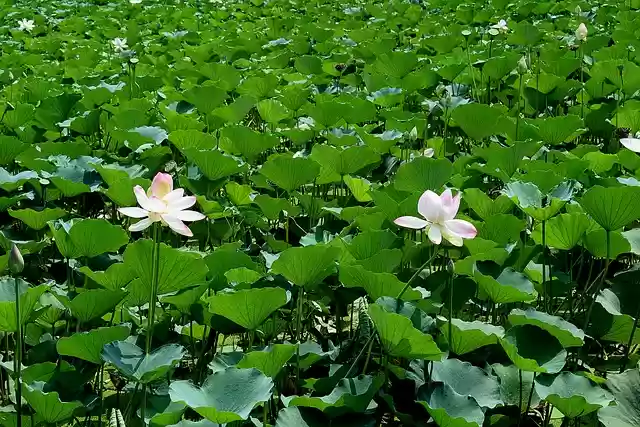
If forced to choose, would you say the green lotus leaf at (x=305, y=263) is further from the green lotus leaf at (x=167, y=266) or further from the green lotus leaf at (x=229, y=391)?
the green lotus leaf at (x=229, y=391)

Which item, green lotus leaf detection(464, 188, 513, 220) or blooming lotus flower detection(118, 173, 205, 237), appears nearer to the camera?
blooming lotus flower detection(118, 173, 205, 237)

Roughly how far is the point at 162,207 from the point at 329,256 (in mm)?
314

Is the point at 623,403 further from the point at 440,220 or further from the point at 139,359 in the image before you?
the point at 139,359

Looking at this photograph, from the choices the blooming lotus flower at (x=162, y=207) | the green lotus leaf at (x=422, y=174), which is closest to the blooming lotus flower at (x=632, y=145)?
the green lotus leaf at (x=422, y=174)

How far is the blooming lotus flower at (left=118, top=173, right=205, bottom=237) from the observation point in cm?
140

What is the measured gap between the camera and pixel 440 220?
1.44 m

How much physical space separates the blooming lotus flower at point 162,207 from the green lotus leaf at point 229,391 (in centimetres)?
23

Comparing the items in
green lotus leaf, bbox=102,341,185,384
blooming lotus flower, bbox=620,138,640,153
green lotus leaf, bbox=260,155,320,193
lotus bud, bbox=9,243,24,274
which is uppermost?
blooming lotus flower, bbox=620,138,640,153

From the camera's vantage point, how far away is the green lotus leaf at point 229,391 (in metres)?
1.28

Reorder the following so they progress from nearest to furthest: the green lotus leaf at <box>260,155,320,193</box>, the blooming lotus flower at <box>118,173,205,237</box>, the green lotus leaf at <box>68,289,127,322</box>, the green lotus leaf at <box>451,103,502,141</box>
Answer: the blooming lotus flower at <box>118,173,205,237</box> → the green lotus leaf at <box>68,289,127,322</box> → the green lotus leaf at <box>260,155,320,193</box> → the green lotus leaf at <box>451,103,502,141</box>

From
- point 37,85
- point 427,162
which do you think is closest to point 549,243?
point 427,162

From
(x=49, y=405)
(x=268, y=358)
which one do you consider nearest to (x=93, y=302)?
(x=49, y=405)

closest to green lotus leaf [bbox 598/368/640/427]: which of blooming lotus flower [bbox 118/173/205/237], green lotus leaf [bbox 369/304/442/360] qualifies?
green lotus leaf [bbox 369/304/442/360]

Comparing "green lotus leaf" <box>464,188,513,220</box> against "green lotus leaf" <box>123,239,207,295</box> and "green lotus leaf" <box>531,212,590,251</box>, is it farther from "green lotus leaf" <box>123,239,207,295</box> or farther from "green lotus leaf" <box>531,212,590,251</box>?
"green lotus leaf" <box>123,239,207,295</box>
